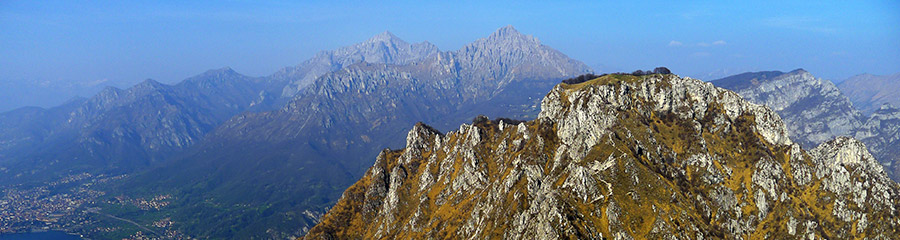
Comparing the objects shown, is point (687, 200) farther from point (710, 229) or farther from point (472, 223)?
point (472, 223)

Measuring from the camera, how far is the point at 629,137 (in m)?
174

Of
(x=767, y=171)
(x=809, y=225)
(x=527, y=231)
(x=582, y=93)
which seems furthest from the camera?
(x=582, y=93)

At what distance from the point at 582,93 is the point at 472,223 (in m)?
77.3

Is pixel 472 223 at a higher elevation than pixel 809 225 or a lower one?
higher

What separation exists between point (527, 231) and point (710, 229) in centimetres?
6617

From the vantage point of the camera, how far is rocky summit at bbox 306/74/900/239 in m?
143

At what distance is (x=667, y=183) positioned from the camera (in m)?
156

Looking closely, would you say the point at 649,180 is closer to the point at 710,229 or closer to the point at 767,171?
the point at 710,229

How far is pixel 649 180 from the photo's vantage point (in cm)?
15362

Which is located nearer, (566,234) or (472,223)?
(566,234)

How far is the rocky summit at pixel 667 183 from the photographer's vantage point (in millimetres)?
143250

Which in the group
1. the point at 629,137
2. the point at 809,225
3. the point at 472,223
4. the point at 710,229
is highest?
the point at 629,137

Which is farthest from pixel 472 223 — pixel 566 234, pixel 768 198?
pixel 768 198

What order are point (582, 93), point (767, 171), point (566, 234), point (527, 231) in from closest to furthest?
1. point (566, 234)
2. point (527, 231)
3. point (767, 171)
4. point (582, 93)
